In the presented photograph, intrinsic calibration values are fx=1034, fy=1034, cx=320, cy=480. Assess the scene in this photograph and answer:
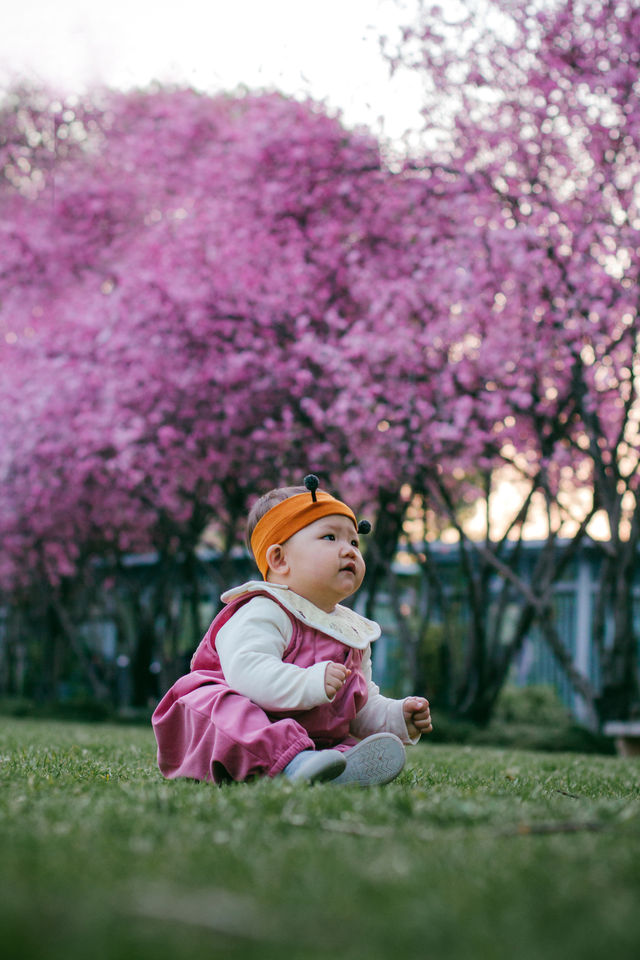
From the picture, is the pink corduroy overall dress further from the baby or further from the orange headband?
the orange headband

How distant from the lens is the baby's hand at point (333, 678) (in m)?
2.95

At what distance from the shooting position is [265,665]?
9.84 feet

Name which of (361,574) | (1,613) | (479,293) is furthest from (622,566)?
(1,613)

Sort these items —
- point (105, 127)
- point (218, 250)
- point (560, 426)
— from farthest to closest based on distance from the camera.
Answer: point (105, 127) → point (218, 250) → point (560, 426)

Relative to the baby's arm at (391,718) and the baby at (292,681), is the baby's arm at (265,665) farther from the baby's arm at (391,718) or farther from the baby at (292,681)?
the baby's arm at (391,718)

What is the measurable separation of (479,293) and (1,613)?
51.3 feet

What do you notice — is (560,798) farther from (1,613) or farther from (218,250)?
(1,613)

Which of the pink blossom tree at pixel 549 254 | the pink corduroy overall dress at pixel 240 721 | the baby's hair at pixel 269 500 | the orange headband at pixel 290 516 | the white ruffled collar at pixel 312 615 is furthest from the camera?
the pink blossom tree at pixel 549 254

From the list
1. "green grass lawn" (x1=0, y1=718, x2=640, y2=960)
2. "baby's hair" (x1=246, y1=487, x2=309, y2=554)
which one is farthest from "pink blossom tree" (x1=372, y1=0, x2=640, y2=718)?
"green grass lawn" (x1=0, y1=718, x2=640, y2=960)

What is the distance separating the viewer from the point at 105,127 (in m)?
17.3

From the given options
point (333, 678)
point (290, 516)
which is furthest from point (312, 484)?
point (333, 678)

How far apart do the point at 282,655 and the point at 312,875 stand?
1.58 m

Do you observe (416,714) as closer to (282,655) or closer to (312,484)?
(282,655)

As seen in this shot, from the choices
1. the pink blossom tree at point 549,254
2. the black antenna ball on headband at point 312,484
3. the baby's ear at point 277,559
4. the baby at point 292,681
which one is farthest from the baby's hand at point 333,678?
the pink blossom tree at point 549,254
